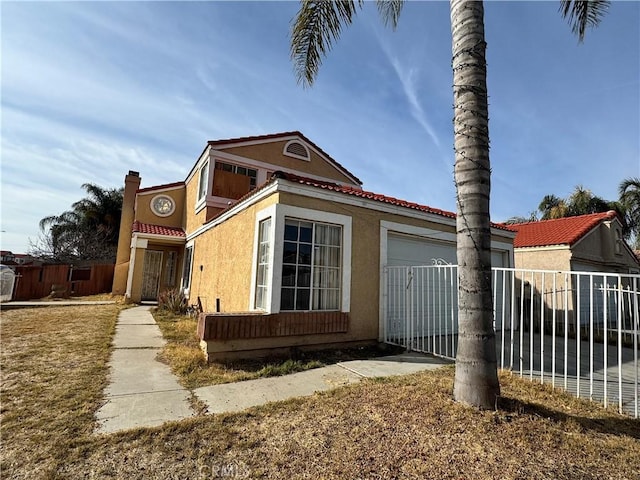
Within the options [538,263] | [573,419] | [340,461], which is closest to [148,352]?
[340,461]

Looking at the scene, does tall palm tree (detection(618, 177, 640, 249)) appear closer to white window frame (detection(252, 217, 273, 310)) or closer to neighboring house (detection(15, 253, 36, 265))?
white window frame (detection(252, 217, 273, 310))

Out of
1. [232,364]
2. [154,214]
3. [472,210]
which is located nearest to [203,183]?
[154,214]

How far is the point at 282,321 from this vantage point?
612 cm

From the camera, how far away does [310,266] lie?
6672 millimetres

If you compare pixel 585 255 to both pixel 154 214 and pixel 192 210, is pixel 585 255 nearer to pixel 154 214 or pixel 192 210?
pixel 192 210

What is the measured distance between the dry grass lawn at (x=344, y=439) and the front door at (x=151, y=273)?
1339 cm

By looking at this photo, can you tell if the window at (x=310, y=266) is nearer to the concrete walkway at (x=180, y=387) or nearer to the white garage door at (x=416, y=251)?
the concrete walkway at (x=180, y=387)

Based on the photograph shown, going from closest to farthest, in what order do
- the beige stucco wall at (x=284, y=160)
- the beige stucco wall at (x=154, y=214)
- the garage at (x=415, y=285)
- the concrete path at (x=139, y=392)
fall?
the concrete path at (x=139, y=392), the garage at (x=415, y=285), the beige stucco wall at (x=284, y=160), the beige stucco wall at (x=154, y=214)

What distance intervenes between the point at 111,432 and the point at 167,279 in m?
15.5

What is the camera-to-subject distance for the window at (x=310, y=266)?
6.43m

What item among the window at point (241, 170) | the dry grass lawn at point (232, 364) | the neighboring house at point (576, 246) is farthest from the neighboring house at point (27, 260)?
the neighboring house at point (576, 246)

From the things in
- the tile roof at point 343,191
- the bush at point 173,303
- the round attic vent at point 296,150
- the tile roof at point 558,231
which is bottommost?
the bush at point 173,303

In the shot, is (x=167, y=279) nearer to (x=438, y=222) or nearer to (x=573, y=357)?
(x=438, y=222)

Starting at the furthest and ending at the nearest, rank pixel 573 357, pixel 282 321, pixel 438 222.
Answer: pixel 438 222 → pixel 573 357 → pixel 282 321
